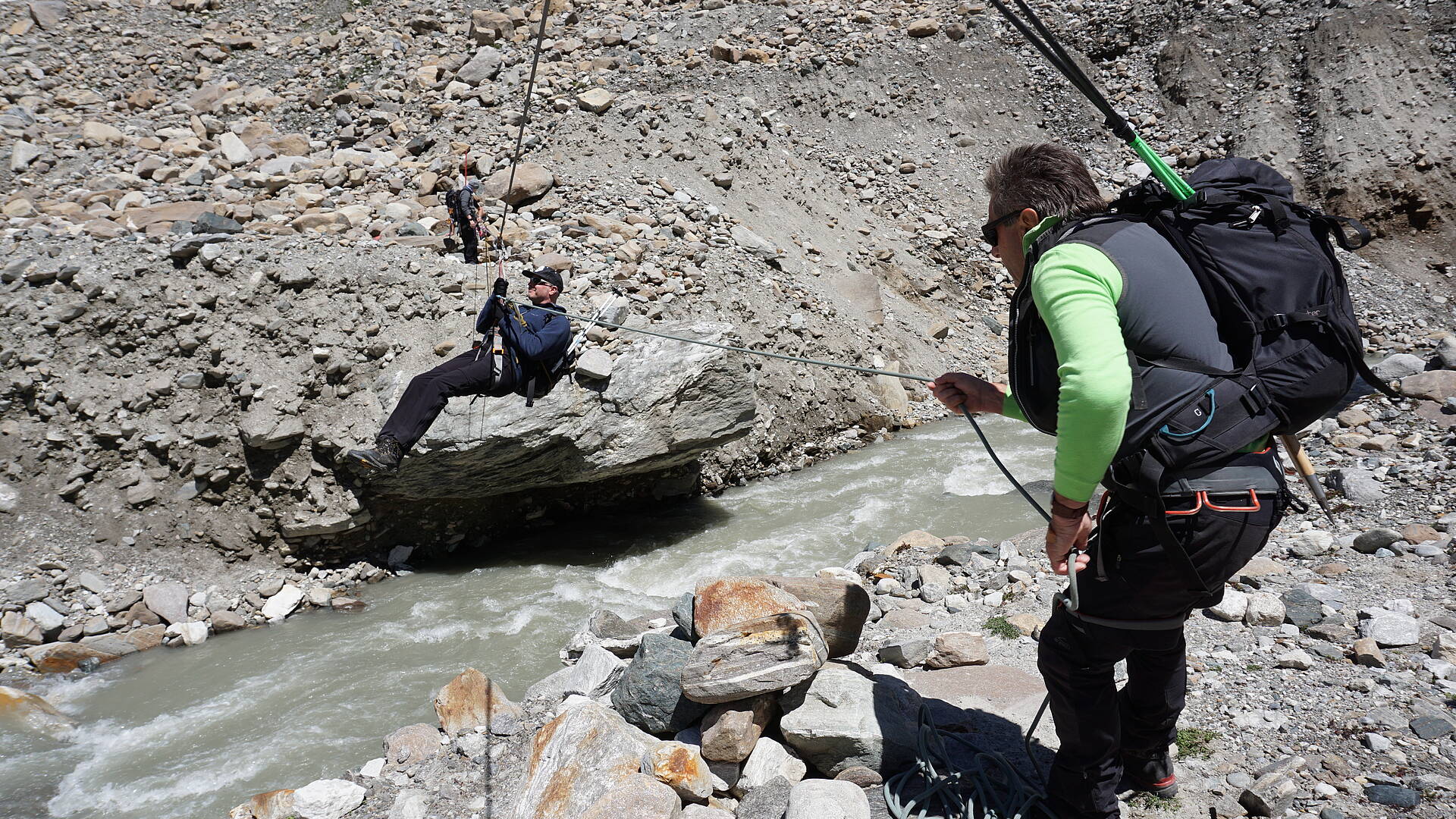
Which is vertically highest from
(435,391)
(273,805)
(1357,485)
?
(435,391)

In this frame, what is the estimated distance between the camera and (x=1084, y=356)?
176 cm

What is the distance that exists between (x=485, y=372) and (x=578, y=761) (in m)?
4.05

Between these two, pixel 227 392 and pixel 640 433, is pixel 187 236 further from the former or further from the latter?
pixel 640 433

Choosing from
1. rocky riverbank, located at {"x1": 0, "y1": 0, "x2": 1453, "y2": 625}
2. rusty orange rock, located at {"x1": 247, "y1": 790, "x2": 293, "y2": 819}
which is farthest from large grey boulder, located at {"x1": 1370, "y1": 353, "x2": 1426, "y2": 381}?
rusty orange rock, located at {"x1": 247, "y1": 790, "x2": 293, "y2": 819}

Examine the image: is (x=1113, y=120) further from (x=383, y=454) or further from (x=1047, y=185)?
(x=383, y=454)

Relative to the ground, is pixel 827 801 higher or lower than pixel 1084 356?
lower

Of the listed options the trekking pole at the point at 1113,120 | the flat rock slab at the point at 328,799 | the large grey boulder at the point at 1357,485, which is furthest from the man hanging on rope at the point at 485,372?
the large grey boulder at the point at 1357,485

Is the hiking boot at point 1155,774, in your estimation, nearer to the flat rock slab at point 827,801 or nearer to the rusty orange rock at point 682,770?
the flat rock slab at point 827,801

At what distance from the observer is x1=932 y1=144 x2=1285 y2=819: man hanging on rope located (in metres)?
1.80

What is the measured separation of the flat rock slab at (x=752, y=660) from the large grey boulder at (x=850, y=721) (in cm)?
11

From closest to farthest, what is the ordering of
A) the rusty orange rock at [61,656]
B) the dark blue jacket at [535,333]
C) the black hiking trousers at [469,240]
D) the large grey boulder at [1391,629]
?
the large grey boulder at [1391,629] < the rusty orange rock at [61,656] < the dark blue jacket at [535,333] < the black hiking trousers at [469,240]

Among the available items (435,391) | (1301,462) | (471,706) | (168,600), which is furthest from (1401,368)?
(168,600)

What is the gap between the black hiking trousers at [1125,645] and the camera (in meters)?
1.99

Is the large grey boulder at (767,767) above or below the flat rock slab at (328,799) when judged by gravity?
above
